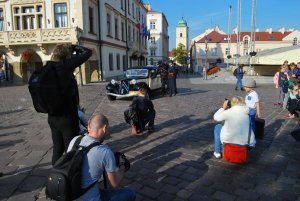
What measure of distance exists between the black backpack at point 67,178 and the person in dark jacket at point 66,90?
126 cm

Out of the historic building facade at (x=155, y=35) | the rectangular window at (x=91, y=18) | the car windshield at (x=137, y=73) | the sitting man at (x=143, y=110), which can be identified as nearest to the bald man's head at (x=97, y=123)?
the sitting man at (x=143, y=110)

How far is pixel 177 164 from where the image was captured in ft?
16.6

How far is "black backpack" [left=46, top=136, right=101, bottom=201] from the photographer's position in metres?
2.40

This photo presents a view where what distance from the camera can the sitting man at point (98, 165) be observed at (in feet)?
8.30

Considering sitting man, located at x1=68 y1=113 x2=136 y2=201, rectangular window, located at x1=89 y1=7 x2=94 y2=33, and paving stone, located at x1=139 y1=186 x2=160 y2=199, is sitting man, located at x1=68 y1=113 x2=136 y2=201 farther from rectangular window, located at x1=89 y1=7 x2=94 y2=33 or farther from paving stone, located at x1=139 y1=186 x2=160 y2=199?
rectangular window, located at x1=89 y1=7 x2=94 y2=33

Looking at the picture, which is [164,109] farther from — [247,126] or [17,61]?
[17,61]

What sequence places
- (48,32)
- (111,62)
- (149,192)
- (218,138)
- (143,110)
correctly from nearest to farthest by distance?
(149,192), (218,138), (143,110), (48,32), (111,62)

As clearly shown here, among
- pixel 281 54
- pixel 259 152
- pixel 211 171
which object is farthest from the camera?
pixel 281 54

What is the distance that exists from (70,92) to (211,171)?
2.56 metres

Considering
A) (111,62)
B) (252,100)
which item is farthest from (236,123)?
(111,62)

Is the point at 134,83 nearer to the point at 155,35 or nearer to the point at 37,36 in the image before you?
the point at 37,36

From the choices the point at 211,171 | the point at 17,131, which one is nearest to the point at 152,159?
the point at 211,171

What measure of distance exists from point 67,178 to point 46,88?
1.33 m

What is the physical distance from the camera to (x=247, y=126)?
4.91 metres
